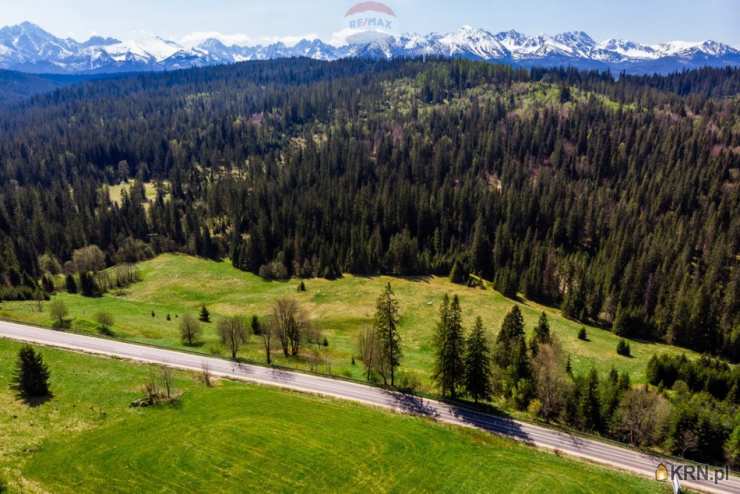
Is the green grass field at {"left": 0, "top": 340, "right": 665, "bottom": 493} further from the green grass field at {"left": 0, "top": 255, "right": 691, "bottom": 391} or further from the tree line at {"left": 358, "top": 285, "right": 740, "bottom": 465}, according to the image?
the green grass field at {"left": 0, "top": 255, "right": 691, "bottom": 391}

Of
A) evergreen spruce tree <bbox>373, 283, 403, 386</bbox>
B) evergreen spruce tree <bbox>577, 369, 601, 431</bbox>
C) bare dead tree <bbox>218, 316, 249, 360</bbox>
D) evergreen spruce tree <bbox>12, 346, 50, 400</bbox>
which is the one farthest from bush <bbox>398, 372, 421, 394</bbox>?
evergreen spruce tree <bbox>12, 346, 50, 400</bbox>

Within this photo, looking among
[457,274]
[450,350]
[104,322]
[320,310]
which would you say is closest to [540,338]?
[450,350]

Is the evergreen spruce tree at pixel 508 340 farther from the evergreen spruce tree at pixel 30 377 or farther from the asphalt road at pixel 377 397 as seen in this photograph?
the evergreen spruce tree at pixel 30 377

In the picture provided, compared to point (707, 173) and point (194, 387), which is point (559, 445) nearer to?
point (194, 387)

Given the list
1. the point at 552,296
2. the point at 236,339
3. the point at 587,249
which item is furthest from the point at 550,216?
the point at 236,339

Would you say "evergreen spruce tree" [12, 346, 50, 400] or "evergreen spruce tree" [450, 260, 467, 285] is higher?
"evergreen spruce tree" [12, 346, 50, 400]

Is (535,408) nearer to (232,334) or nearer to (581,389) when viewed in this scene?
(581,389)
